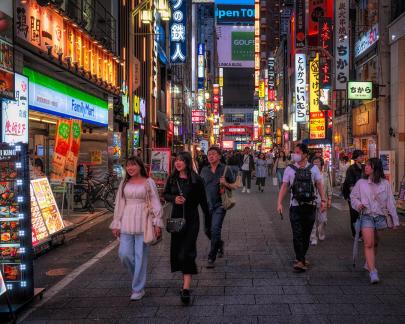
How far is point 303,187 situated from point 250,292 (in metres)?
1.82

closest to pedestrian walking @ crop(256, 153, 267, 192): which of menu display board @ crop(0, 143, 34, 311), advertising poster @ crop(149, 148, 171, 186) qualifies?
advertising poster @ crop(149, 148, 171, 186)

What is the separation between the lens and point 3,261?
611 cm

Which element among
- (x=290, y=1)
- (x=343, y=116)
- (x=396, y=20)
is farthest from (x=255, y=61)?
(x=396, y=20)

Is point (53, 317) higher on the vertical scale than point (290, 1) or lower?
lower

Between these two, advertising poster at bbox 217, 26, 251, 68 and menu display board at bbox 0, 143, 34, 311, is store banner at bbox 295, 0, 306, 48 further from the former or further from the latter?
advertising poster at bbox 217, 26, 251, 68

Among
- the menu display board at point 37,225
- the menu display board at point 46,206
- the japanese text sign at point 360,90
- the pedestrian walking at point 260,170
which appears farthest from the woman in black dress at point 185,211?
the pedestrian walking at point 260,170

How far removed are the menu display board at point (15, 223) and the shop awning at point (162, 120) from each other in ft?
110

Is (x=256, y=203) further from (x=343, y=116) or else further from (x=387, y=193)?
(x=343, y=116)

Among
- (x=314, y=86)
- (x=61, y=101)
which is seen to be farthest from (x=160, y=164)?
(x=314, y=86)

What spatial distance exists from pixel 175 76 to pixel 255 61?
55.7 metres

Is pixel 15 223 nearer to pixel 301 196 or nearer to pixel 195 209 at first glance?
pixel 195 209

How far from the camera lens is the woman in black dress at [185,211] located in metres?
6.38

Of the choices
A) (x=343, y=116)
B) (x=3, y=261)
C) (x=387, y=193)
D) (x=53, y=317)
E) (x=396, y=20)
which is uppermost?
(x=396, y=20)

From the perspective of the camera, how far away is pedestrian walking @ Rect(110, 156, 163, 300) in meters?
6.43
